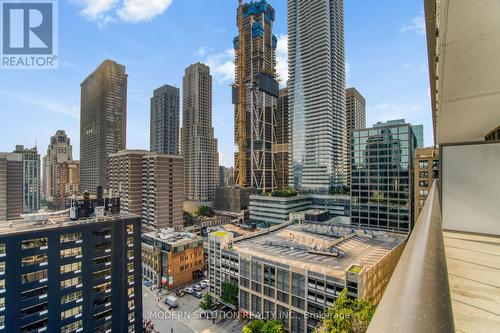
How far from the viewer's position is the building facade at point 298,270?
2058 cm

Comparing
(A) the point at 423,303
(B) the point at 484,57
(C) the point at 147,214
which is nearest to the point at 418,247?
(A) the point at 423,303

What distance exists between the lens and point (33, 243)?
20.1 metres

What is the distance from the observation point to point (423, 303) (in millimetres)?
733

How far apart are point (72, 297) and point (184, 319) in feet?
37.8

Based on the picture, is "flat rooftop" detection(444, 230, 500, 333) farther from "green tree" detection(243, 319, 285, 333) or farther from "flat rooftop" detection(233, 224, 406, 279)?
"green tree" detection(243, 319, 285, 333)

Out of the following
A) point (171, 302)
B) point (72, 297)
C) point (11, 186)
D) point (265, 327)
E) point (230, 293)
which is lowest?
point (171, 302)

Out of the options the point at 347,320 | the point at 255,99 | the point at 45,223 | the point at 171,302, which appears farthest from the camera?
the point at 255,99

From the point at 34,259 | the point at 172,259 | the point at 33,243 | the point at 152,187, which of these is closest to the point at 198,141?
the point at 152,187

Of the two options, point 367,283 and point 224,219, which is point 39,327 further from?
point 224,219

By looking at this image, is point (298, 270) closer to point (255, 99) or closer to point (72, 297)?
point (72, 297)

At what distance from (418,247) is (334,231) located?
3395cm

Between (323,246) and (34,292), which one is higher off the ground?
(323,246)

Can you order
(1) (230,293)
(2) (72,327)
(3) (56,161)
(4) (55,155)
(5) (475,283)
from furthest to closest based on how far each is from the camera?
1. (4) (55,155)
2. (3) (56,161)
3. (1) (230,293)
4. (2) (72,327)
5. (5) (475,283)

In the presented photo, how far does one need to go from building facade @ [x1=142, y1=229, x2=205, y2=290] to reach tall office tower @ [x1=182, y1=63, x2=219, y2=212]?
46.8 m
